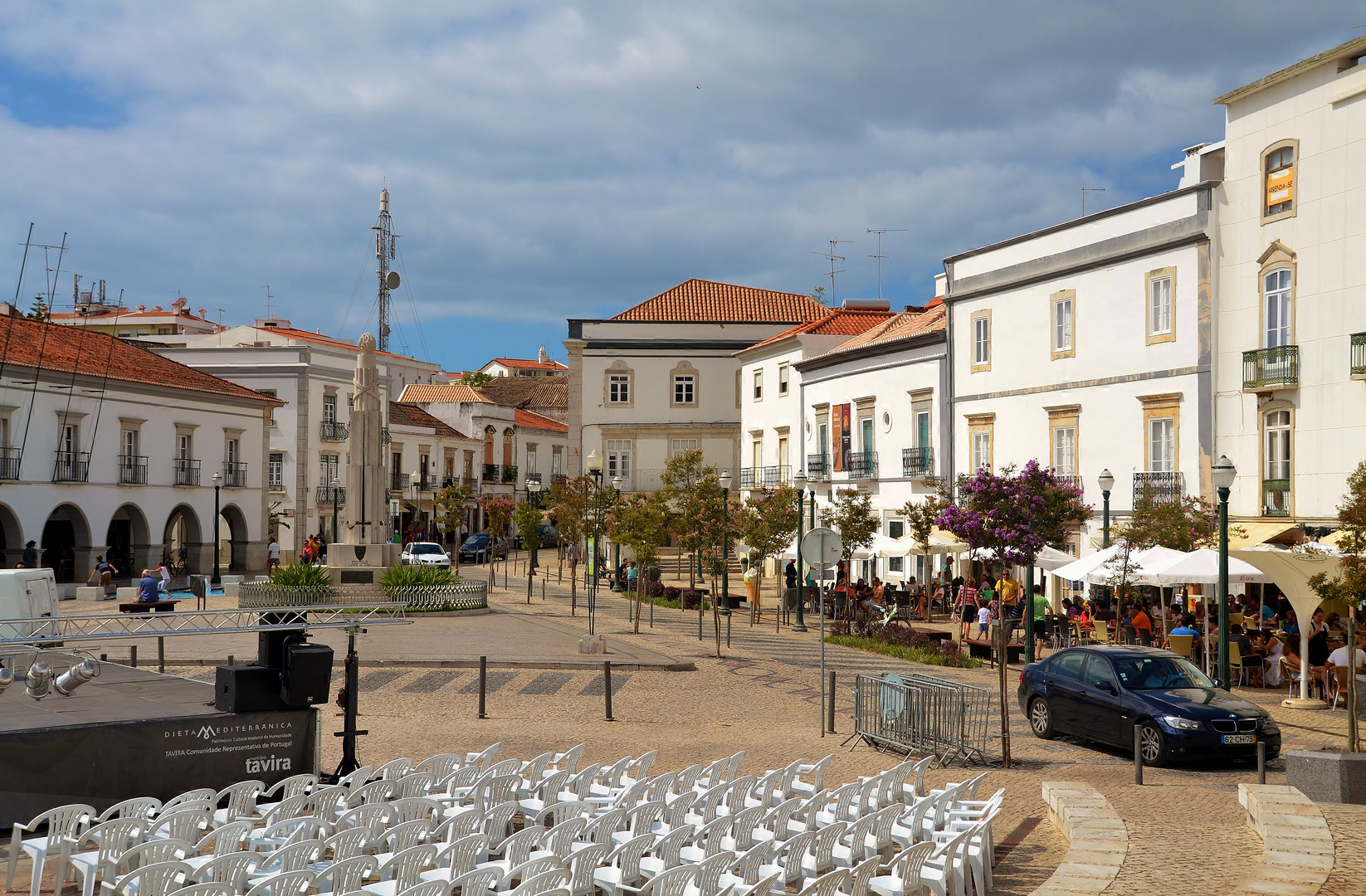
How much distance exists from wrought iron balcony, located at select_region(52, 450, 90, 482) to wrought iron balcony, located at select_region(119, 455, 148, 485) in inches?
70.5

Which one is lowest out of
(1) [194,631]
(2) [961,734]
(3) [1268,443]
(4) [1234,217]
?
(2) [961,734]

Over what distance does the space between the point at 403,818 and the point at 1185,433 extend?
24.4 meters

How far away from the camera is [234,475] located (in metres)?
50.4

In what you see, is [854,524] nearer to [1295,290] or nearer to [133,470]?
[1295,290]

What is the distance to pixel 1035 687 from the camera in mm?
16516

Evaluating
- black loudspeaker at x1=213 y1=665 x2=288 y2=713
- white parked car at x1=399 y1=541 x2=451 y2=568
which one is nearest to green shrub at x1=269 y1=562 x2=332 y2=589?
white parked car at x1=399 y1=541 x2=451 y2=568

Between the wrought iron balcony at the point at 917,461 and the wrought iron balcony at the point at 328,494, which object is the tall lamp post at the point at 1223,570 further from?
the wrought iron balcony at the point at 328,494

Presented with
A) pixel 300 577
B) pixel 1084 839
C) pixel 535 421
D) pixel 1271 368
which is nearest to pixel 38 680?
pixel 1084 839

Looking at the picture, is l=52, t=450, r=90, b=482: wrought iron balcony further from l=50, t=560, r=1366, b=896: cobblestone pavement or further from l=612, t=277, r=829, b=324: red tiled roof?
l=612, t=277, r=829, b=324: red tiled roof

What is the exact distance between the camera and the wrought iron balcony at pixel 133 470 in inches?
1746

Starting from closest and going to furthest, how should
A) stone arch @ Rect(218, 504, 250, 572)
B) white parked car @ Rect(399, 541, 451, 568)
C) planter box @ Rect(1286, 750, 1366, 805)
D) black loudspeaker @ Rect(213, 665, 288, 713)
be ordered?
planter box @ Rect(1286, 750, 1366, 805), black loudspeaker @ Rect(213, 665, 288, 713), white parked car @ Rect(399, 541, 451, 568), stone arch @ Rect(218, 504, 250, 572)

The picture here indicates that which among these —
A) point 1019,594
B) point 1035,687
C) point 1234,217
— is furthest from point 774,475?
point 1035,687

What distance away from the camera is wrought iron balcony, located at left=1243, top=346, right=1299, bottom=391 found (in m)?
26.8

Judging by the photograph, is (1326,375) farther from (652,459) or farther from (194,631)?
(652,459)
